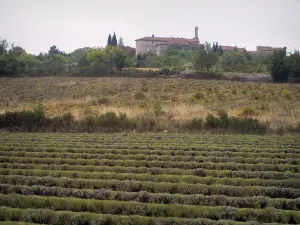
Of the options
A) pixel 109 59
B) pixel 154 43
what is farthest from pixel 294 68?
pixel 154 43

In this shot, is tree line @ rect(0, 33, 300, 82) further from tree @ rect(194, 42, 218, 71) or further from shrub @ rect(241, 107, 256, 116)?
shrub @ rect(241, 107, 256, 116)

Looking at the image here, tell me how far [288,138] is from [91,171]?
28.3ft

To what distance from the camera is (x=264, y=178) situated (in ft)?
25.9

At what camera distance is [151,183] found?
7.17 m

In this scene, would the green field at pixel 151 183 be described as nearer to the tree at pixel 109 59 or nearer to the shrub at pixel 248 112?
the shrub at pixel 248 112

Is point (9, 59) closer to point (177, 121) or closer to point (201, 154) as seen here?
point (177, 121)

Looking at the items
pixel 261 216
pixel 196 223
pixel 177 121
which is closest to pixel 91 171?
pixel 196 223

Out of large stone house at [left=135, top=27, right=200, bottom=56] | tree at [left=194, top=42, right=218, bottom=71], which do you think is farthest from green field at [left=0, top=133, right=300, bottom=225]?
large stone house at [left=135, top=27, right=200, bottom=56]

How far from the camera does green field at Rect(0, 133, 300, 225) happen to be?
5652mm

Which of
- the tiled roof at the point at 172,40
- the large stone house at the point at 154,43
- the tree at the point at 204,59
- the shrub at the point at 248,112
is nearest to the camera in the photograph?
the shrub at the point at 248,112

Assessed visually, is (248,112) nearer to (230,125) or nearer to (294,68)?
(230,125)

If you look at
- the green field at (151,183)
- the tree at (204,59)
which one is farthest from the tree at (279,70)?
the green field at (151,183)

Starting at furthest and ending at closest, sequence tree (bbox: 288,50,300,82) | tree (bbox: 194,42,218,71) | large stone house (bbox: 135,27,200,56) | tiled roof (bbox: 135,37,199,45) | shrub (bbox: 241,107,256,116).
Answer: large stone house (bbox: 135,27,200,56)
tiled roof (bbox: 135,37,199,45)
tree (bbox: 194,42,218,71)
tree (bbox: 288,50,300,82)
shrub (bbox: 241,107,256,116)

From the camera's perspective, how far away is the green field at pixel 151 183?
5652 mm
